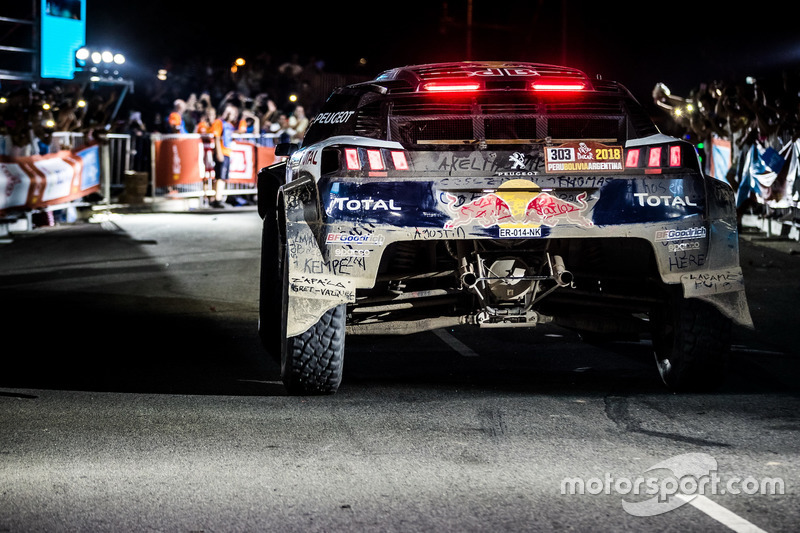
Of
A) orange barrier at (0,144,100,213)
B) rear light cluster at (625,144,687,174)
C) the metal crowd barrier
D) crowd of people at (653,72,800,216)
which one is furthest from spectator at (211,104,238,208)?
rear light cluster at (625,144,687,174)

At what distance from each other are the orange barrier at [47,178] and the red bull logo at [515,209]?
13368 millimetres

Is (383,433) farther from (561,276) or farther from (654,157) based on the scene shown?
(654,157)

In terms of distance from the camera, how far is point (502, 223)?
628cm

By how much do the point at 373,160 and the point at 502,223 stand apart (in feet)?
2.64

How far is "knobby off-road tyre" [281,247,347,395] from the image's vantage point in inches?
251

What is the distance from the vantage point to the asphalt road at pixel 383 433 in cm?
448

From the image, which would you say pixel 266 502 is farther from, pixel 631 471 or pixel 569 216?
pixel 569 216

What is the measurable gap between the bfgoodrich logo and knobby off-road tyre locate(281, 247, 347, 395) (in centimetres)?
194

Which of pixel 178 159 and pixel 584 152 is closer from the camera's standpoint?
pixel 584 152

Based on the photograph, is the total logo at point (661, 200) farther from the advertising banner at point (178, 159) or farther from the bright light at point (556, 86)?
the advertising banner at point (178, 159)

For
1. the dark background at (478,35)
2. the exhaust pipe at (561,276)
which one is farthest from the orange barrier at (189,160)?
the exhaust pipe at (561,276)

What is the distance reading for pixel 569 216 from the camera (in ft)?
20.7

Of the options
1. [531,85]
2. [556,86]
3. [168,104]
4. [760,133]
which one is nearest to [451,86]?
[531,85]

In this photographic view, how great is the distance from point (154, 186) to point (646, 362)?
18.4 meters
